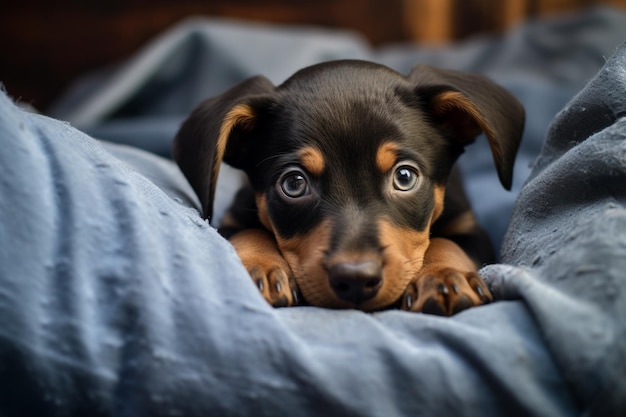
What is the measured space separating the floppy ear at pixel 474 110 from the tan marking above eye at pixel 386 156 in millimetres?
270

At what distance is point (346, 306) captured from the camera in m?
1.72

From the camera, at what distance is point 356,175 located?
1.98 meters

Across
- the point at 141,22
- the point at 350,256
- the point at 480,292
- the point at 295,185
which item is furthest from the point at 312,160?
the point at 141,22

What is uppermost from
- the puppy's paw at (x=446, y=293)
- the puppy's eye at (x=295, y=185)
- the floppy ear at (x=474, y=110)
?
the floppy ear at (x=474, y=110)

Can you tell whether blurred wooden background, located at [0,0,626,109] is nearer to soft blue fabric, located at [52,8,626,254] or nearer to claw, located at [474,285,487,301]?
soft blue fabric, located at [52,8,626,254]

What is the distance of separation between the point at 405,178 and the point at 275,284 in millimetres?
567

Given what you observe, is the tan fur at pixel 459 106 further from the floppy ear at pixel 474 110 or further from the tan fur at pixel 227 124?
the tan fur at pixel 227 124

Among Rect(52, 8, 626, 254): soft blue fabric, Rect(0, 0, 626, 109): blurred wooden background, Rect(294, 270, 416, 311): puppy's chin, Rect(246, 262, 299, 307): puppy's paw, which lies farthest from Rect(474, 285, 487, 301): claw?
Rect(0, 0, 626, 109): blurred wooden background

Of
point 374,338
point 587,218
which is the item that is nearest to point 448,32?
point 587,218

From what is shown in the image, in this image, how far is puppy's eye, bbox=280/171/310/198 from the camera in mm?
2049

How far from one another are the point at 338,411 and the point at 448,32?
176 inches

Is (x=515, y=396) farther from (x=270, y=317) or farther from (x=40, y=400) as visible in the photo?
(x=40, y=400)

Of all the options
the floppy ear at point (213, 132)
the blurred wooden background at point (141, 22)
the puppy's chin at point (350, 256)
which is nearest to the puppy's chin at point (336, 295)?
the puppy's chin at point (350, 256)

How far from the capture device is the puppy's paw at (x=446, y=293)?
1644 mm
